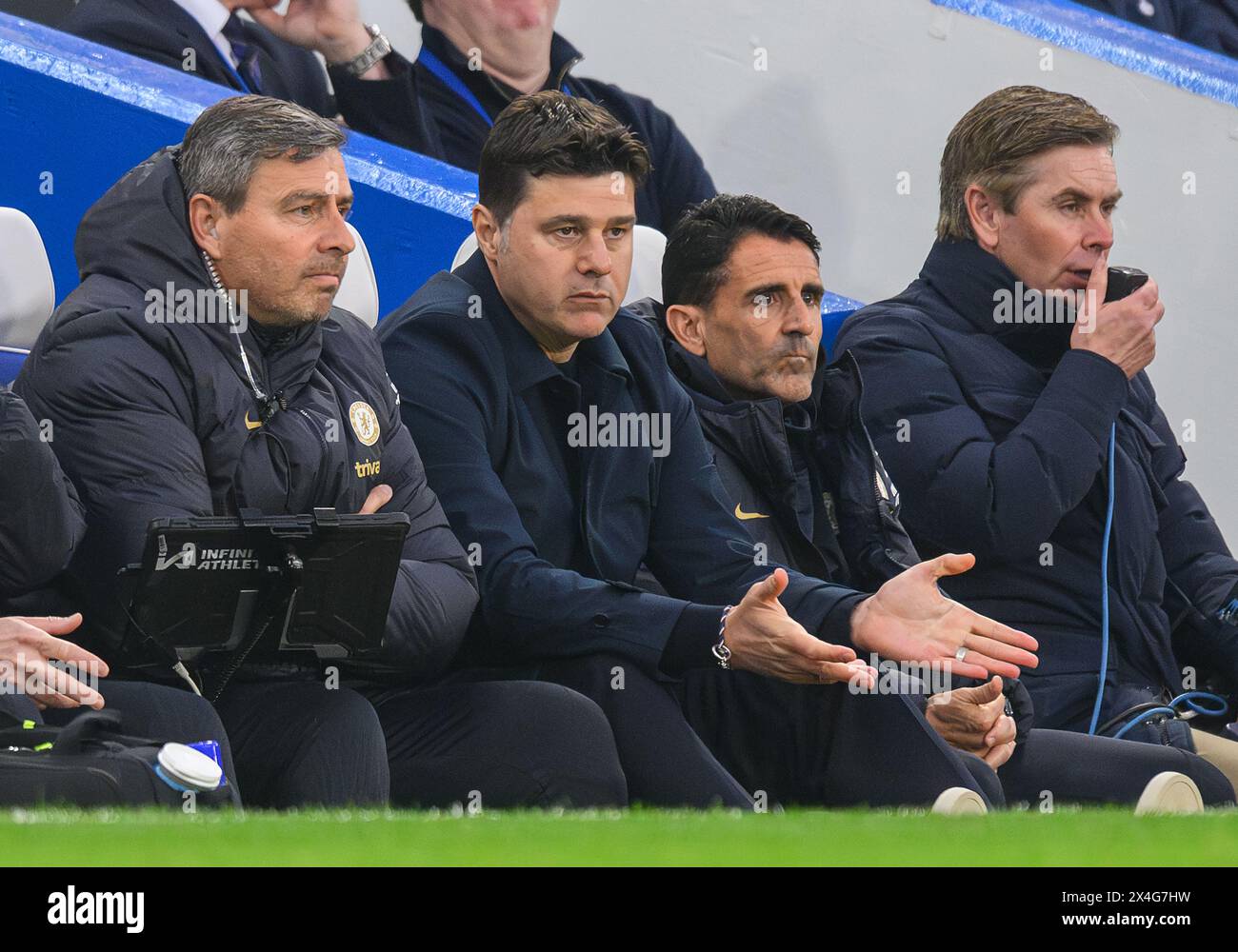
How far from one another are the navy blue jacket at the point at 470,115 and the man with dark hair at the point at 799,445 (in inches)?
60.2

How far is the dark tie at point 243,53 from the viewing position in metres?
5.45

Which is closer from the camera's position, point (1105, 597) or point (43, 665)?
point (43, 665)

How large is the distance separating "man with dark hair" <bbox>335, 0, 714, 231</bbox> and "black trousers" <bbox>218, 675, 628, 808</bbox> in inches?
99.1

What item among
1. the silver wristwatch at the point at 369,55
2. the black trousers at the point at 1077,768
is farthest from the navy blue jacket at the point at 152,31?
the black trousers at the point at 1077,768

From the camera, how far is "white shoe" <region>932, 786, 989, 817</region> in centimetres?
338

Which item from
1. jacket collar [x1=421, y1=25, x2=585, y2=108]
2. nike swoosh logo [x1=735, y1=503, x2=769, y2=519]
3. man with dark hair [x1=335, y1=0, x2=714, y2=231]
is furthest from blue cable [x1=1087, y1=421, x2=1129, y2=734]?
jacket collar [x1=421, y1=25, x2=585, y2=108]

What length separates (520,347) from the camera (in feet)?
13.0

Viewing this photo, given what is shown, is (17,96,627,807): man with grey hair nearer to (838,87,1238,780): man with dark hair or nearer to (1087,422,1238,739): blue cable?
(838,87,1238,780): man with dark hair

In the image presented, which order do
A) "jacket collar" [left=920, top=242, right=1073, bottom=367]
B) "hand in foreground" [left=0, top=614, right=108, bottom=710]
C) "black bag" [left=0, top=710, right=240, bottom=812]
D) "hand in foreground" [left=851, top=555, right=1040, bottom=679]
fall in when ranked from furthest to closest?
1. "jacket collar" [left=920, top=242, right=1073, bottom=367]
2. "hand in foreground" [left=851, top=555, right=1040, bottom=679]
3. "hand in foreground" [left=0, top=614, right=108, bottom=710]
4. "black bag" [left=0, top=710, right=240, bottom=812]

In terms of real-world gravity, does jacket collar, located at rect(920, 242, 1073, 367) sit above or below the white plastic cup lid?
above

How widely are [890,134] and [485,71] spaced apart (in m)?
1.75

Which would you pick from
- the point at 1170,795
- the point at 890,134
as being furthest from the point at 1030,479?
the point at 890,134

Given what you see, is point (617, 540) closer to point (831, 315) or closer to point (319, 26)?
point (831, 315)
